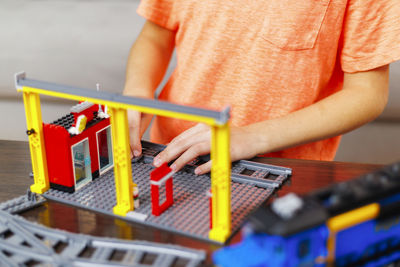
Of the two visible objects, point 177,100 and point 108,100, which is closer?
point 108,100

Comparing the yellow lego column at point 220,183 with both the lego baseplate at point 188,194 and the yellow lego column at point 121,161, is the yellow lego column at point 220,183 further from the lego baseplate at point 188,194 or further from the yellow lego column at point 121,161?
the yellow lego column at point 121,161

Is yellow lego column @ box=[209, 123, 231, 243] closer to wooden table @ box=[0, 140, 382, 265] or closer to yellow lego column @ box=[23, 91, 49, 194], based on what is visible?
wooden table @ box=[0, 140, 382, 265]

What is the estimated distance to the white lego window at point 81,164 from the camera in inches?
34.4

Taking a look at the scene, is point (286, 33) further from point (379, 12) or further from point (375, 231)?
point (375, 231)

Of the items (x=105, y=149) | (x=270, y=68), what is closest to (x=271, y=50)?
(x=270, y=68)

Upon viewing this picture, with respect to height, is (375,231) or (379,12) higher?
(379,12)

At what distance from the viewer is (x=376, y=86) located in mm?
1089

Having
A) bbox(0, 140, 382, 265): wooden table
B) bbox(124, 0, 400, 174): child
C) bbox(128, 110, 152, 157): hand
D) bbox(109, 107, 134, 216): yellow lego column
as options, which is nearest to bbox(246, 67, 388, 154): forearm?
bbox(124, 0, 400, 174): child

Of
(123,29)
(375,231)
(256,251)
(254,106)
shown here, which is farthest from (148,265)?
(123,29)

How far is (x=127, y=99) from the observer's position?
2.37 ft

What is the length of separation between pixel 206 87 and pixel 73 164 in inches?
18.3

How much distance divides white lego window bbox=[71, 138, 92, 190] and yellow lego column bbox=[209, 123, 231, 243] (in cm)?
27

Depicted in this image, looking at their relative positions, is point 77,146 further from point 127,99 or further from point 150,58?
point 150,58

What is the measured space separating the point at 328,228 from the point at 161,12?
2.74 feet
